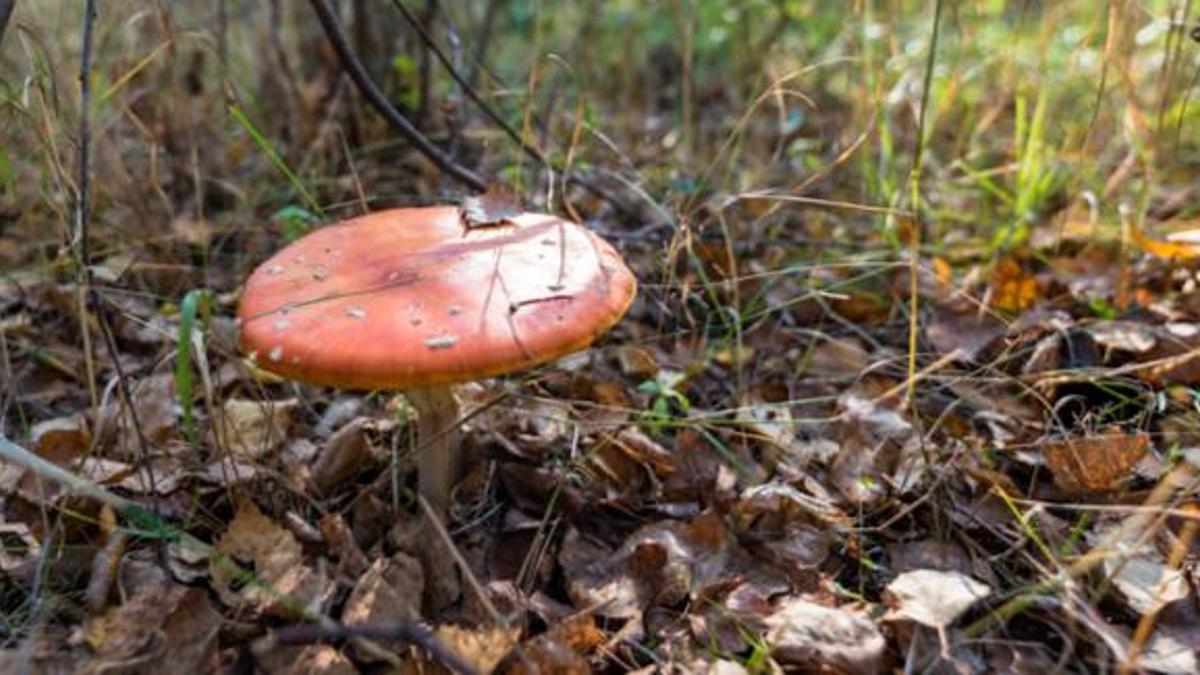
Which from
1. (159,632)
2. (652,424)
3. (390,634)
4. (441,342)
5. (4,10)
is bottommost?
(159,632)

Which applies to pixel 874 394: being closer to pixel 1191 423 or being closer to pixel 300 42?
pixel 1191 423

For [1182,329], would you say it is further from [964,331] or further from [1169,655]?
[1169,655]

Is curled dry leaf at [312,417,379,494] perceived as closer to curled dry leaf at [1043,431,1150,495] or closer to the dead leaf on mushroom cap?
the dead leaf on mushroom cap

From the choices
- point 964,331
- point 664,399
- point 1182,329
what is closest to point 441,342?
point 664,399

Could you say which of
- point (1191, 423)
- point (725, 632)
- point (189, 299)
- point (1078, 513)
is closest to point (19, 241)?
point (189, 299)

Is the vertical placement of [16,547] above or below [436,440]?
below

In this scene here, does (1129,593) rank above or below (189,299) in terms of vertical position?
below

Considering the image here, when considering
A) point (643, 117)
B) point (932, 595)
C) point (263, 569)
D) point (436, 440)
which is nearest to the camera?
point (932, 595)

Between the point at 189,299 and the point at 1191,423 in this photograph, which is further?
the point at 1191,423
